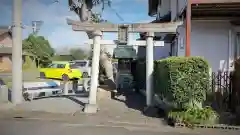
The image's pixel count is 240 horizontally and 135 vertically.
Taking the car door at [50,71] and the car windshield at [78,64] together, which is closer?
the car door at [50,71]

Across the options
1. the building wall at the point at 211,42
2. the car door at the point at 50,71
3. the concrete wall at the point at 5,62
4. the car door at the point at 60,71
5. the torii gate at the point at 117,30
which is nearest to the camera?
the torii gate at the point at 117,30

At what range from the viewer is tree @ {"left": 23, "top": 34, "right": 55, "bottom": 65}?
49.0m

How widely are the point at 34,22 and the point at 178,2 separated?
28.9 feet

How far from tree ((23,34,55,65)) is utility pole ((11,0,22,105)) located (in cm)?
3643

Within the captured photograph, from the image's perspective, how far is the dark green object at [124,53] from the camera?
1830 centimetres

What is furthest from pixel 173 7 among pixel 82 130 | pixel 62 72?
pixel 62 72

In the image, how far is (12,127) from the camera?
771 cm

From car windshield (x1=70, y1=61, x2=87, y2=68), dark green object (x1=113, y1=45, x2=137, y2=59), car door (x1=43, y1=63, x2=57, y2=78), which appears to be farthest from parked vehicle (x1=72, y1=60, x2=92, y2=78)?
dark green object (x1=113, y1=45, x2=137, y2=59)

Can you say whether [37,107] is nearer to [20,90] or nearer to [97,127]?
[20,90]

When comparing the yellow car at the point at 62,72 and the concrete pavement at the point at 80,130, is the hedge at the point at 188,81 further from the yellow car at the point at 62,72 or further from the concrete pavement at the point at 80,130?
the yellow car at the point at 62,72

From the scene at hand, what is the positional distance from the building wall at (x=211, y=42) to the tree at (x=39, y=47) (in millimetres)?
38338

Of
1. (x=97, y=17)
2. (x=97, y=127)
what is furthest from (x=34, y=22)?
(x=97, y=127)

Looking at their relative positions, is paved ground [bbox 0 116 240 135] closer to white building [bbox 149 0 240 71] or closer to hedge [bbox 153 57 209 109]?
hedge [bbox 153 57 209 109]

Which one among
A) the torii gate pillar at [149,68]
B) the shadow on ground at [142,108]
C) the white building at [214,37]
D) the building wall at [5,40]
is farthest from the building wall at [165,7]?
the building wall at [5,40]
